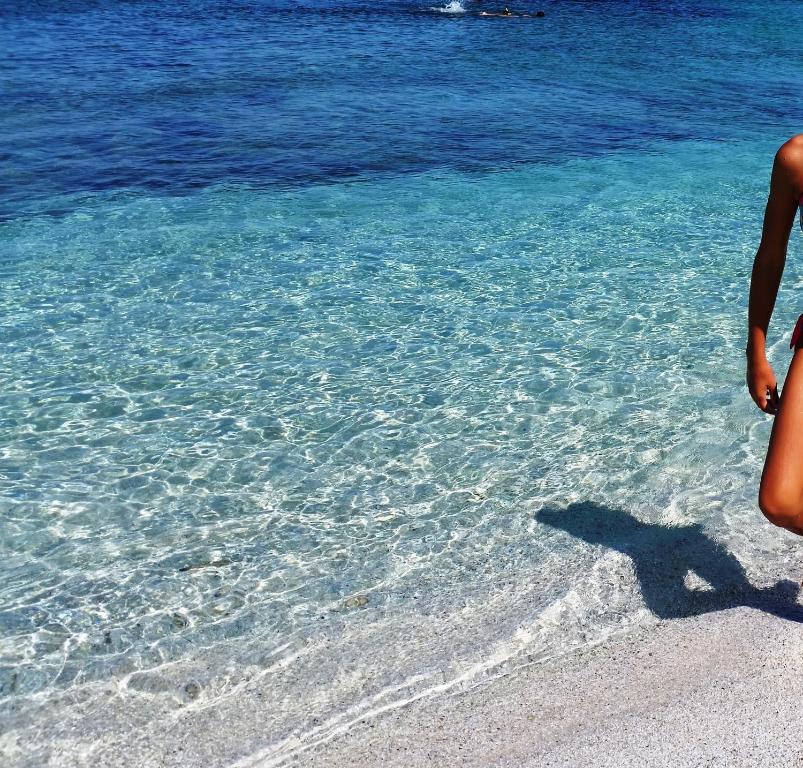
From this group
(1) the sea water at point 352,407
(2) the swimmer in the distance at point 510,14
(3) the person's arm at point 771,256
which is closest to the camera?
(3) the person's arm at point 771,256

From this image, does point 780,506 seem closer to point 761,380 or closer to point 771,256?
point 761,380

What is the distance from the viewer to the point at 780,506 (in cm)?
362

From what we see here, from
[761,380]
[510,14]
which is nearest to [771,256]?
[761,380]

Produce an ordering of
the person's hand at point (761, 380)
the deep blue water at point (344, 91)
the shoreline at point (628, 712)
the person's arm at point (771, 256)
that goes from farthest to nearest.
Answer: the deep blue water at point (344, 91), the person's hand at point (761, 380), the person's arm at point (771, 256), the shoreline at point (628, 712)

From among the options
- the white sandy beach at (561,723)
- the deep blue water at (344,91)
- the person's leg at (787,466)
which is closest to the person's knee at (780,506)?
the person's leg at (787,466)

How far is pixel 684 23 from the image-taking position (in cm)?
2967

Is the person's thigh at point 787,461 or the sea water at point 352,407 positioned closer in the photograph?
the person's thigh at point 787,461

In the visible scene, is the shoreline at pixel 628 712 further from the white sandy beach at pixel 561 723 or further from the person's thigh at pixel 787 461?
the person's thigh at pixel 787 461

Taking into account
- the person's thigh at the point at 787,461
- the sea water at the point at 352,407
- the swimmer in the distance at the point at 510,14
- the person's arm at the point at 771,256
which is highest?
the swimmer in the distance at the point at 510,14

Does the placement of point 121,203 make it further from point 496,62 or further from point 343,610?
point 496,62

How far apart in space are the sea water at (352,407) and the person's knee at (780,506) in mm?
1150

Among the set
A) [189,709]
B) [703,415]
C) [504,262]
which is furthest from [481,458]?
[504,262]

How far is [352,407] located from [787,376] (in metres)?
3.88

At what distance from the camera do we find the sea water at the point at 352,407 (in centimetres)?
464
